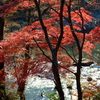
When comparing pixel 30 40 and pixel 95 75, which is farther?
pixel 95 75

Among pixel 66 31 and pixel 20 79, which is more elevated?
pixel 66 31

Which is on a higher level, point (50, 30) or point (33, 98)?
point (50, 30)

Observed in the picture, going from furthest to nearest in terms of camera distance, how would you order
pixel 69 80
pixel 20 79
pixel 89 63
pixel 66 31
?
pixel 89 63 < pixel 69 80 < pixel 20 79 < pixel 66 31

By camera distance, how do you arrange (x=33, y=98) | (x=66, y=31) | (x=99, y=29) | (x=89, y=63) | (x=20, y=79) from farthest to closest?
1. (x=89, y=63)
2. (x=33, y=98)
3. (x=20, y=79)
4. (x=66, y=31)
5. (x=99, y=29)

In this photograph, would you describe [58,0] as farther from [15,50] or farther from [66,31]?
[15,50]

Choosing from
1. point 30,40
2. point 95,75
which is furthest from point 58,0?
point 95,75

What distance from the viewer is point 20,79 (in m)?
6.46

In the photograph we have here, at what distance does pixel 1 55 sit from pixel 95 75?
10.4 meters

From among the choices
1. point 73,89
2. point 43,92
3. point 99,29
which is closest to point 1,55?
point 99,29

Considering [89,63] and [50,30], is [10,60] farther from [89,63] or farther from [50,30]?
[89,63]

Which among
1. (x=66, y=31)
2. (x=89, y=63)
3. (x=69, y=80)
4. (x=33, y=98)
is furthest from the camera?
(x=89, y=63)

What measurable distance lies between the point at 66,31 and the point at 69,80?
23.7 ft

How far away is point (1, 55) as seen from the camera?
6.08 metres

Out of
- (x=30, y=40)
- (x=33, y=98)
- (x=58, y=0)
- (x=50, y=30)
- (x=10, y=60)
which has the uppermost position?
(x=58, y=0)
